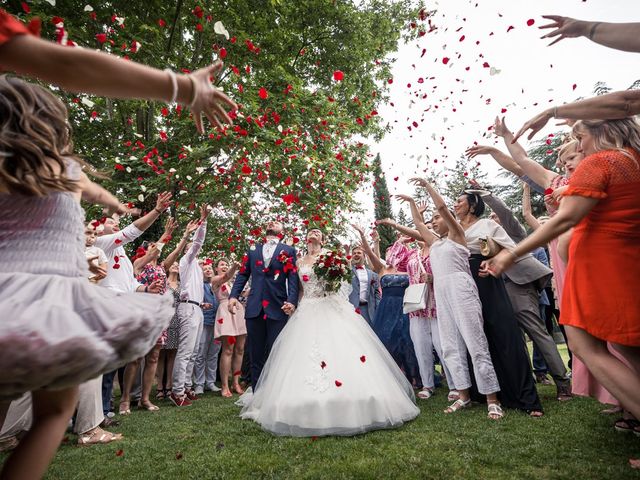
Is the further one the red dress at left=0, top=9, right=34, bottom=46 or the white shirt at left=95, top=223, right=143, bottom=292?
the white shirt at left=95, top=223, right=143, bottom=292

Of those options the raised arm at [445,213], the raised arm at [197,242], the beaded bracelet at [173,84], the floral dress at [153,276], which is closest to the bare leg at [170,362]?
the floral dress at [153,276]

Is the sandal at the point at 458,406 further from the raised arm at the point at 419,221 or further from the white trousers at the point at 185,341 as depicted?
the white trousers at the point at 185,341

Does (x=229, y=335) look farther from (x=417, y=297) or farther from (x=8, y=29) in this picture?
(x=8, y=29)

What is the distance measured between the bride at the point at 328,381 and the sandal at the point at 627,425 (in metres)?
1.80

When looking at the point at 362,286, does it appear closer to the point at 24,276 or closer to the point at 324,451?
the point at 324,451

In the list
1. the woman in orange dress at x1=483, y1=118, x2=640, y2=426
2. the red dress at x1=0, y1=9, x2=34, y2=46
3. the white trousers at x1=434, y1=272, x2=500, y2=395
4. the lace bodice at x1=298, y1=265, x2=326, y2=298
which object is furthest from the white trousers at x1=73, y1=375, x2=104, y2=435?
the woman in orange dress at x1=483, y1=118, x2=640, y2=426

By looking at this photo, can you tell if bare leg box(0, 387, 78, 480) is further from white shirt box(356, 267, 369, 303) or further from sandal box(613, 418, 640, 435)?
white shirt box(356, 267, 369, 303)

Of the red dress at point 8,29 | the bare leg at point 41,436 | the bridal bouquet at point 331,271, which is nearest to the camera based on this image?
the red dress at point 8,29

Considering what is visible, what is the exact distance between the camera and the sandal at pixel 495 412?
397 cm

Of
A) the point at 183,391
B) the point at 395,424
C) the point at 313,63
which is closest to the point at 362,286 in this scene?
the point at 183,391

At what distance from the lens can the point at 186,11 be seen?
9016mm

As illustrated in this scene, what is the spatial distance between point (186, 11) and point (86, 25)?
219 cm

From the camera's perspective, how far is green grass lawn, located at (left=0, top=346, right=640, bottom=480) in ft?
8.47

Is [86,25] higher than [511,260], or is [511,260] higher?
[86,25]
